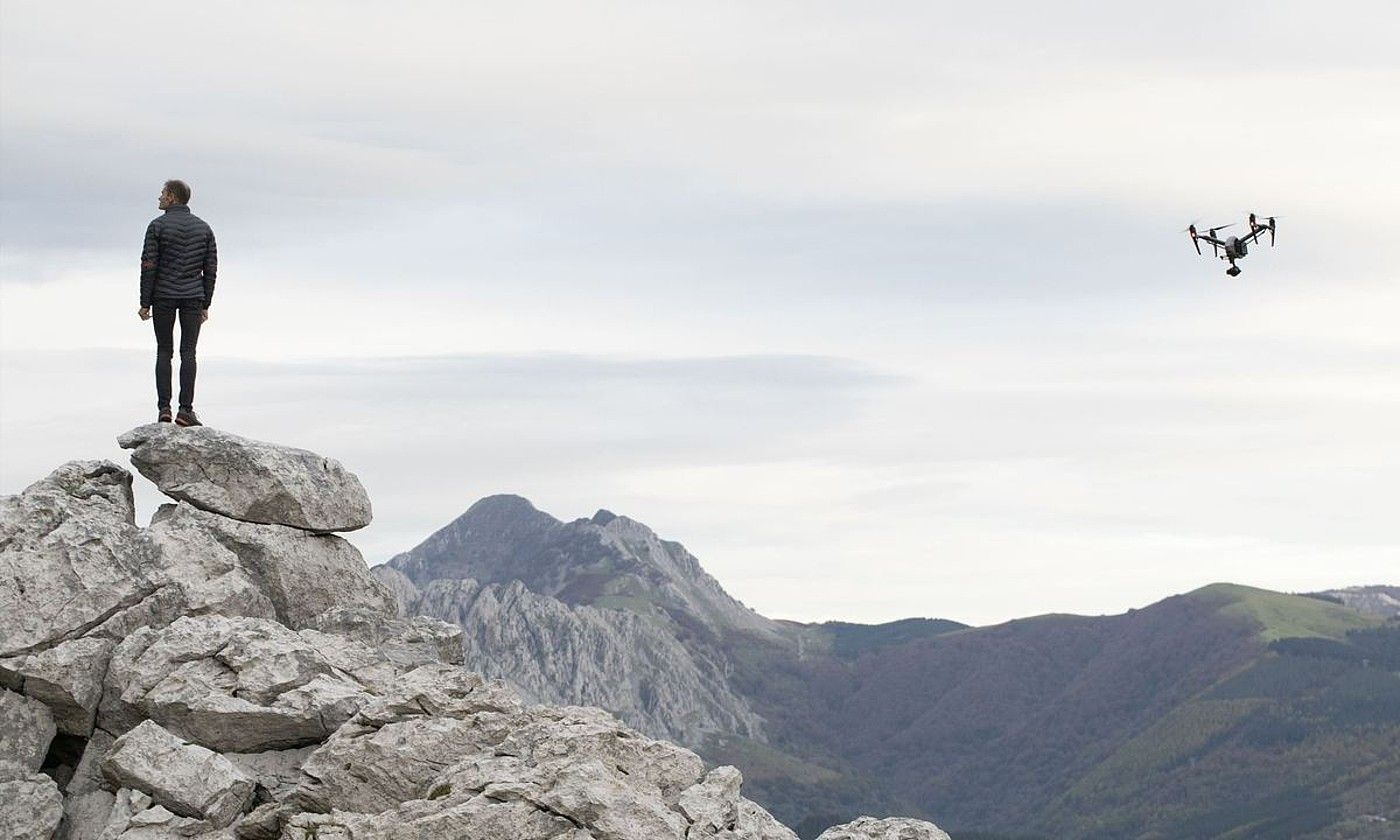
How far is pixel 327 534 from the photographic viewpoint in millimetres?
43938

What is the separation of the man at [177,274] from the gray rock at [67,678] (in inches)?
378

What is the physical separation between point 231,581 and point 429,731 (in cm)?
904

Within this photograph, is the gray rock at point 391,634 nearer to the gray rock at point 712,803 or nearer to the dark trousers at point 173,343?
the dark trousers at point 173,343

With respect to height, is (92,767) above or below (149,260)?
below

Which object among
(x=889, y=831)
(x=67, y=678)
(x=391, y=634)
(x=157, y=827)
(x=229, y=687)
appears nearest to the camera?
(x=157, y=827)

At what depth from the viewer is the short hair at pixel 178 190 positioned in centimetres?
4241

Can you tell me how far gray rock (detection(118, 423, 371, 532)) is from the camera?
42.2 m

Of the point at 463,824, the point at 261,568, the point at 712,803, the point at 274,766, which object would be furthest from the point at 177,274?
the point at 712,803

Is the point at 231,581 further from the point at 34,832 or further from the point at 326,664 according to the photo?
the point at 34,832

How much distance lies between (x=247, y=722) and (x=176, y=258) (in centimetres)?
1382

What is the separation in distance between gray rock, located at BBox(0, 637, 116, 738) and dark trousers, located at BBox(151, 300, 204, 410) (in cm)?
922

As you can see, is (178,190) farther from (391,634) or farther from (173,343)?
(391,634)

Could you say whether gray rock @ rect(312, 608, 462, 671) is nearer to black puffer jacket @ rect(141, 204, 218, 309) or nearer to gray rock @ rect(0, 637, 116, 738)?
gray rock @ rect(0, 637, 116, 738)

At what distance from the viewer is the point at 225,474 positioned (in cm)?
4256
